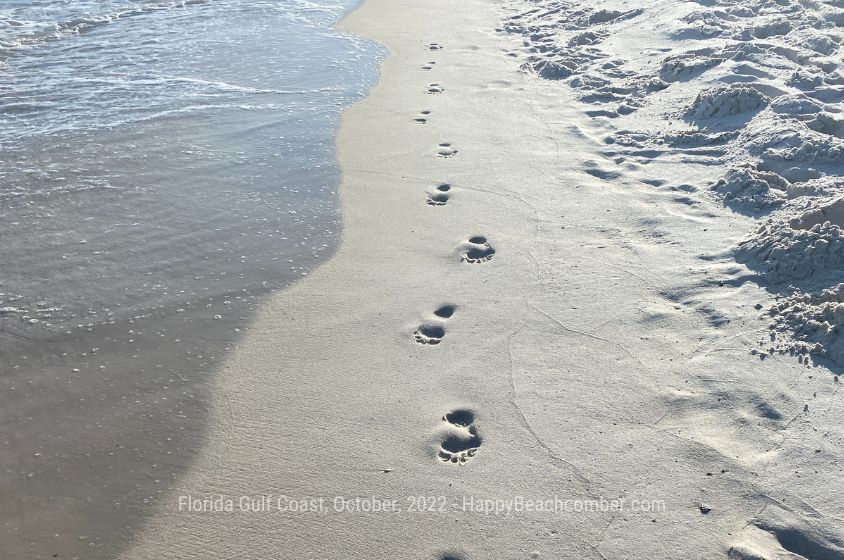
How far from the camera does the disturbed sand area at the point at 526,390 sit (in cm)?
270

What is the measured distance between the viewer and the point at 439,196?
520 cm

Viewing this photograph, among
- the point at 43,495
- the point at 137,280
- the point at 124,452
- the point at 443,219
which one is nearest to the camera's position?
the point at 43,495

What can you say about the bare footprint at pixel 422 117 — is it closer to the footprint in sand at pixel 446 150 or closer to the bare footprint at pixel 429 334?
the footprint in sand at pixel 446 150

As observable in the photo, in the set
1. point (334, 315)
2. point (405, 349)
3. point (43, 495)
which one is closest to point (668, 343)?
point (405, 349)

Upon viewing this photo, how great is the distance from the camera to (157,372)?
11.8 feet

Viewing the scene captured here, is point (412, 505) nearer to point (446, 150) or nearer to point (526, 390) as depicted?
point (526, 390)

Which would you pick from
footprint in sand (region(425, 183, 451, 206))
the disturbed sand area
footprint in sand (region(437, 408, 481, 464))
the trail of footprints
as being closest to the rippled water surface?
the disturbed sand area

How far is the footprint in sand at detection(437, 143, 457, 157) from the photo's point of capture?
19.1 feet

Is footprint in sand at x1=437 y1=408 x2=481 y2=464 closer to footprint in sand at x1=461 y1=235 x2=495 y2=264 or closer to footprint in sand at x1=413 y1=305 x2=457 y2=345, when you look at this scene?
footprint in sand at x1=413 y1=305 x2=457 y2=345

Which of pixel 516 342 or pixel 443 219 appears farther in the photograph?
pixel 443 219

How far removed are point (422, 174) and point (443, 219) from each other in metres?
0.76

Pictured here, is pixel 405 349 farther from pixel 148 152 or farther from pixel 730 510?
pixel 148 152

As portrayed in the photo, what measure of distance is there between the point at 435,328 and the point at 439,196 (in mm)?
1615

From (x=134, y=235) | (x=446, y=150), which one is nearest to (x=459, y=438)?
(x=134, y=235)
